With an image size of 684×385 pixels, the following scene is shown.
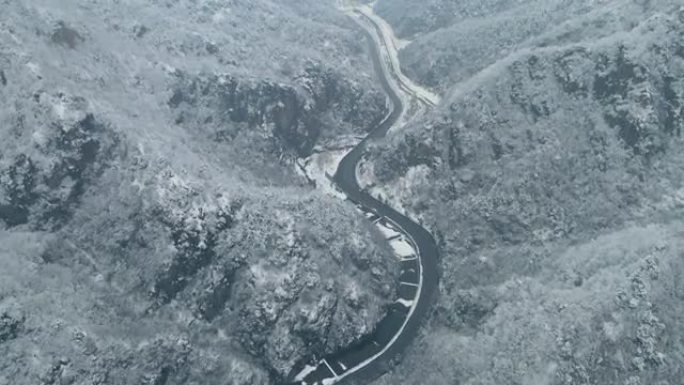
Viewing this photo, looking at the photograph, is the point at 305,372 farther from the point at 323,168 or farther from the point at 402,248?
the point at 323,168

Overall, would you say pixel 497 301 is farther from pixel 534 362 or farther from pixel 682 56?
pixel 682 56

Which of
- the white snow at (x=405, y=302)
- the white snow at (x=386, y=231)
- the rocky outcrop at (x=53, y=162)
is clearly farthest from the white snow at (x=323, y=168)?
the rocky outcrop at (x=53, y=162)

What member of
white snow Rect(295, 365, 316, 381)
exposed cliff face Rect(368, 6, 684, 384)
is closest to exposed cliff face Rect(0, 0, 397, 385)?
white snow Rect(295, 365, 316, 381)

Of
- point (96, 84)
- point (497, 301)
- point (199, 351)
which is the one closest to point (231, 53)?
point (96, 84)

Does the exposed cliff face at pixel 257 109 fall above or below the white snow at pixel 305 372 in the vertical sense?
above

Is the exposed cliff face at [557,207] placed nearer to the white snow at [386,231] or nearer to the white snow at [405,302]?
the white snow at [405,302]

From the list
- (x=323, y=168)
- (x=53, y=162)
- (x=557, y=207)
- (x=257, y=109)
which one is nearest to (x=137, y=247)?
(x=53, y=162)
